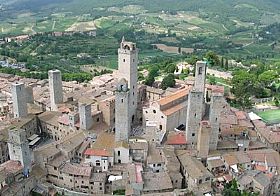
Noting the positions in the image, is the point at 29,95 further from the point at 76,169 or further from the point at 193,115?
the point at 193,115

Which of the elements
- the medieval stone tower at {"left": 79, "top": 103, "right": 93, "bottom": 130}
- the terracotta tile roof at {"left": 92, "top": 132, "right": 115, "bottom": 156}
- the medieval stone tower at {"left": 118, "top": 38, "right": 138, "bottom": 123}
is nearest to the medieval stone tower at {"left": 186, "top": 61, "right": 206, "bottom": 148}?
the medieval stone tower at {"left": 118, "top": 38, "right": 138, "bottom": 123}

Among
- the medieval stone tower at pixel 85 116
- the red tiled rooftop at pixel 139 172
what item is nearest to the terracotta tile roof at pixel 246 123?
the red tiled rooftop at pixel 139 172

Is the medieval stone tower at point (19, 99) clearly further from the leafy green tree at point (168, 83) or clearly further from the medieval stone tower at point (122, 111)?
the leafy green tree at point (168, 83)

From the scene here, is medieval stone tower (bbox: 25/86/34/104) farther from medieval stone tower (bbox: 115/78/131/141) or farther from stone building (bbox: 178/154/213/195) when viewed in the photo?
stone building (bbox: 178/154/213/195)

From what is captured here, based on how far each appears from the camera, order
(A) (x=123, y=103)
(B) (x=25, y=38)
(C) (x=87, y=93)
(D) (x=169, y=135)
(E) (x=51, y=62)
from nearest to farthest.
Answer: (A) (x=123, y=103)
(D) (x=169, y=135)
(C) (x=87, y=93)
(E) (x=51, y=62)
(B) (x=25, y=38)

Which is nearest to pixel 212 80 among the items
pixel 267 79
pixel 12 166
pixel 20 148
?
pixel 267 79

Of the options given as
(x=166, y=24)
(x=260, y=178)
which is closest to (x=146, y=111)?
(x=260, y=178)

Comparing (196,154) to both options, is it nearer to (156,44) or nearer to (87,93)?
(87,93)

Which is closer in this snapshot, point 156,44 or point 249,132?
point 249,132
